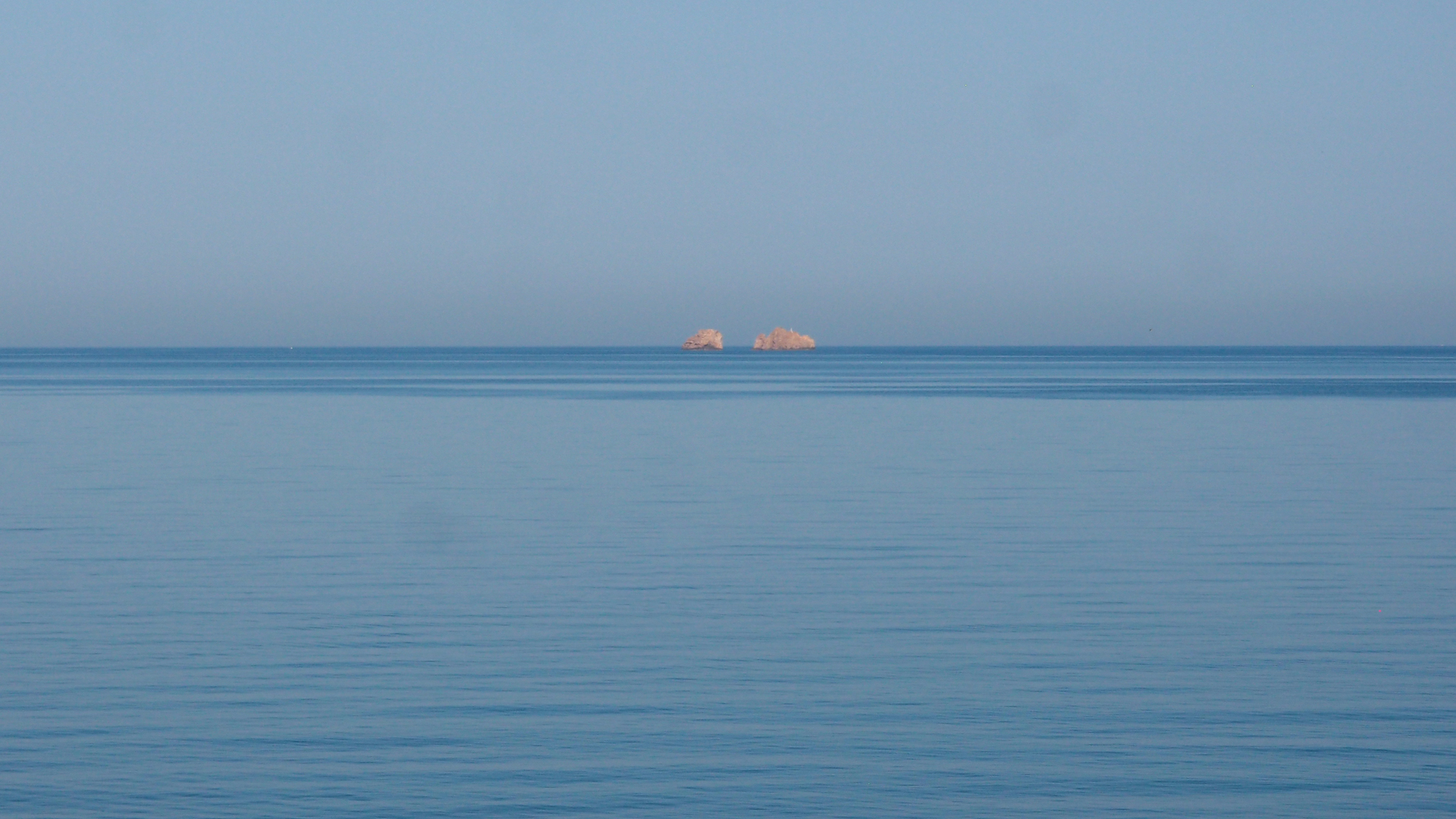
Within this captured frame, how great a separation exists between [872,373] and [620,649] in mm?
130674

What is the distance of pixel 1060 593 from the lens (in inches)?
824

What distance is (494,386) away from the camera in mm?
107812

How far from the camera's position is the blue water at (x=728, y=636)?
496 inches

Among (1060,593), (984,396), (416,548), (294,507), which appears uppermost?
(984,396)

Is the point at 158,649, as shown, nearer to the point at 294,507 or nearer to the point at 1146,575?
the point at 1146,575

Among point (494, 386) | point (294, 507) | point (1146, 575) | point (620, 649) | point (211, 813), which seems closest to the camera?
point (211, 813)

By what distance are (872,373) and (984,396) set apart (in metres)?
58.7

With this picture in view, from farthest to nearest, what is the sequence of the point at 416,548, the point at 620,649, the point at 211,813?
the point at 416,548 → the point at 620,649 → the point at 211,813

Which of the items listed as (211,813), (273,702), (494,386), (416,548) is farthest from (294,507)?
(494,386)

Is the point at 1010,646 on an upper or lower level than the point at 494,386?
lower

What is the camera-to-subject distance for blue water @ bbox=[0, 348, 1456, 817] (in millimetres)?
12609

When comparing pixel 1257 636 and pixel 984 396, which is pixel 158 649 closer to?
pixel 1257 636

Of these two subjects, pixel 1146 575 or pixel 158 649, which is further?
pixel 1146 575

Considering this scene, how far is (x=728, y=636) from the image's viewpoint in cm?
1794
